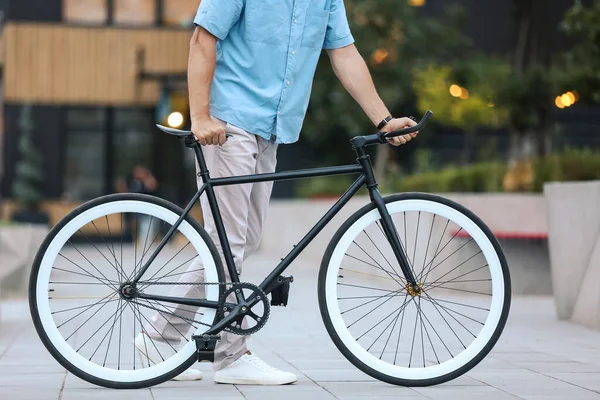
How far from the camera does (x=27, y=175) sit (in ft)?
92.5

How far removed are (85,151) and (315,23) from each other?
25.1 metres

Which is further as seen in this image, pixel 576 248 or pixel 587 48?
pixel 587 48

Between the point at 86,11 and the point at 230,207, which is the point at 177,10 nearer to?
the point at 86,11

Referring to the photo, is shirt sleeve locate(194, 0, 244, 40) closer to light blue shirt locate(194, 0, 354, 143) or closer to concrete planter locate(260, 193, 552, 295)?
light blue shirt locate(194, 0, 354, 143)

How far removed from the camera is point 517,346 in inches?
264

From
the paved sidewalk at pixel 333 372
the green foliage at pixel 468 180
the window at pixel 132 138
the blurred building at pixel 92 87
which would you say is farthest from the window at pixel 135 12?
the paved sidewalk at pixel 333 372

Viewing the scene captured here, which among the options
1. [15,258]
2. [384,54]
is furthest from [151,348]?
[384,54]

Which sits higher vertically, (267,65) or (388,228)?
(267,65)

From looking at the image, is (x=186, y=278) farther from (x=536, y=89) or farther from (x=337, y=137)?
→ (x=337, y=137)

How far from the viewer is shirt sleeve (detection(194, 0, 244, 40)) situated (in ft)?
16.1

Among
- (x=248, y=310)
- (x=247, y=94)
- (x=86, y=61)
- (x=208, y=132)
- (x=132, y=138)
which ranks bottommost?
(x=248, y=310)

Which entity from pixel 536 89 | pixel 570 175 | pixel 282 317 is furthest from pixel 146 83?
pixel 282 317

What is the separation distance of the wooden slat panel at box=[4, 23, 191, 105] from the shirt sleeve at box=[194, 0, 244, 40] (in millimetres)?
24576

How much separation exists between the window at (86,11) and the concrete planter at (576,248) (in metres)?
22.9
